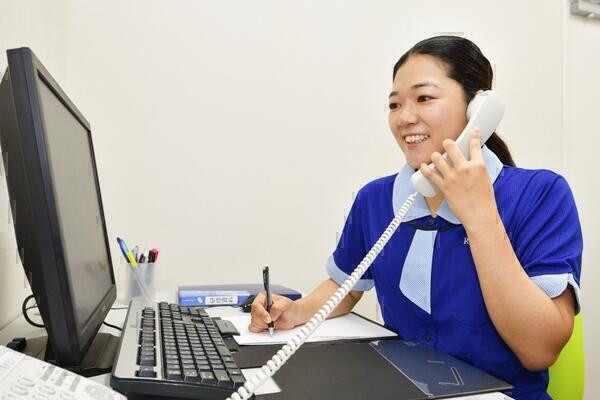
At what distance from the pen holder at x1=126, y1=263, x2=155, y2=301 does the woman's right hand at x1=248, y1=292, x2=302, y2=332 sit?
0.39m

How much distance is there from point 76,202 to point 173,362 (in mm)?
275

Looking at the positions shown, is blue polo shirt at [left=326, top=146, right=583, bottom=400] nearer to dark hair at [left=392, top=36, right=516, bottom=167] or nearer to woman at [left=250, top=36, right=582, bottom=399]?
woman at [left=250, top=36, right=582, bottom=399]

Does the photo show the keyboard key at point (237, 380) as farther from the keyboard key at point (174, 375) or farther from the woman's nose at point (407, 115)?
the woman's nose at point (407, 115)

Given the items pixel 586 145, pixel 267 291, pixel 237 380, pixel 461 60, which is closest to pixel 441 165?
pixel 461 60

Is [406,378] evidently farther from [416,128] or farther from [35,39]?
[35,39]

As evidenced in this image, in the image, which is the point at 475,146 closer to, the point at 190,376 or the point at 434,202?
the point at 434,202

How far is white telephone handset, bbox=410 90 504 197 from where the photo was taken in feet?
2.78

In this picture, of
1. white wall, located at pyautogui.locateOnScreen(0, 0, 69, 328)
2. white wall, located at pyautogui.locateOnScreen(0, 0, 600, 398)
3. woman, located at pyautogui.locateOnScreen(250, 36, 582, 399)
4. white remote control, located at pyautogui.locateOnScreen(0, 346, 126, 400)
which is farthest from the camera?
white wall, located at pyautogui.locateOnScreen(0, 0, 600, 398)

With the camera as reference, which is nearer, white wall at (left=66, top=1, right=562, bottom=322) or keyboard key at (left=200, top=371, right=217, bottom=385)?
keyboard key at (left=200, top=371, right=217, bottom=385)

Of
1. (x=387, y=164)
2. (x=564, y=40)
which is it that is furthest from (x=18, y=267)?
(x=564, y=40)

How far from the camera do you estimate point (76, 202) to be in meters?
0.62

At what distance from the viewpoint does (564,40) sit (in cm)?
169

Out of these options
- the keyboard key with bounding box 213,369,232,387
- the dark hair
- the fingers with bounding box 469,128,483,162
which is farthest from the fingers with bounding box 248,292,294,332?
the dark hair

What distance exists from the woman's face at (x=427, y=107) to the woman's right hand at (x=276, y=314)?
1.27 feet
